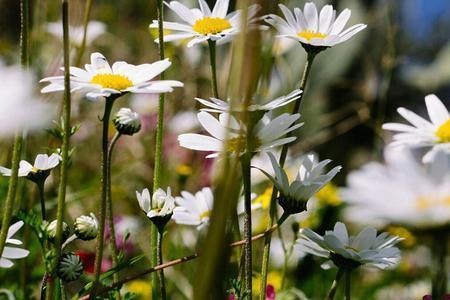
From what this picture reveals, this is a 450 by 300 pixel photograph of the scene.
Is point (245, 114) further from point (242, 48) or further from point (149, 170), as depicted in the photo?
point (149, 170)

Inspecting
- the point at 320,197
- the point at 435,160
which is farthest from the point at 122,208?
the point at 435,160

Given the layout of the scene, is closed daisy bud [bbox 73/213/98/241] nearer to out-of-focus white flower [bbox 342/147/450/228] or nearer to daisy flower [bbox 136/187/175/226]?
daisy flower [bbox 136/187/175/226]

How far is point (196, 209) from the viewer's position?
1.97 ft

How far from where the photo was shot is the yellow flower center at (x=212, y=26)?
1.75ft

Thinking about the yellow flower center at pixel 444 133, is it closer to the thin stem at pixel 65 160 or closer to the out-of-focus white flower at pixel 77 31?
the thin stem at pixel 65 160

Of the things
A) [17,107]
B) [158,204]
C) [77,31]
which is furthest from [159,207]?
[77,31]

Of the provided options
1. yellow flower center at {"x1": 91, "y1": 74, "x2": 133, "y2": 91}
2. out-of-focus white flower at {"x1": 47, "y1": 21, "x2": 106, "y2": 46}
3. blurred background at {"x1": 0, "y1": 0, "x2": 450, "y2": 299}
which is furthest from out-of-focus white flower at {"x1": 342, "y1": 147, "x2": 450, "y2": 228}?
out-of-focus white flower at {"x1": 47, "y1": 21, "x2": 106, "y2": 46}

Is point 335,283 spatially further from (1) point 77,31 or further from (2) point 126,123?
(1) point 77,31

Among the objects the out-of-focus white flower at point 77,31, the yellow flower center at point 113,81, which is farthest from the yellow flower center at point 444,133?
the out-of-focus white flower at point 77,31

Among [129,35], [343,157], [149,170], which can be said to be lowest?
[343,157]

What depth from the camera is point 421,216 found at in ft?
1.08

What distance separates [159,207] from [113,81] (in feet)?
0.27

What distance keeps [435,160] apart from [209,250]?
0.15 m

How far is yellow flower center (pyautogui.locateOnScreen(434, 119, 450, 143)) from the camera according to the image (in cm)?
49
